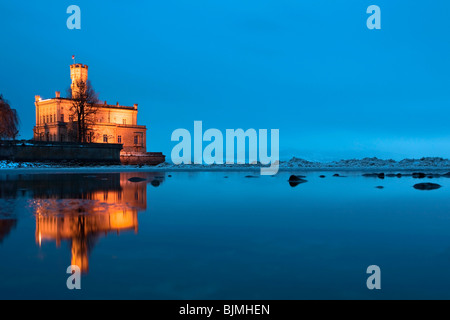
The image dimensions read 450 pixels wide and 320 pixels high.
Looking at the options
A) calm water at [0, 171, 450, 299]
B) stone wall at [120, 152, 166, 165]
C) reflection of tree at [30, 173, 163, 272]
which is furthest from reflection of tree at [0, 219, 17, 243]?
stone wall at [120, 152, 166, 165]

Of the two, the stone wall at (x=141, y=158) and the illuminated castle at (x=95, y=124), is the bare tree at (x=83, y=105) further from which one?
the illuminated castle at (x=95, y=124)

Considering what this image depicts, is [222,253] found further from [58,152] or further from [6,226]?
[58,152]

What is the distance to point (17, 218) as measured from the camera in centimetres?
714

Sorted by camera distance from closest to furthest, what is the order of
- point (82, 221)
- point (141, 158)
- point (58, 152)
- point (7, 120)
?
point (82, 221) → point (7, 120) → point (58, 152) → point (141, 158)

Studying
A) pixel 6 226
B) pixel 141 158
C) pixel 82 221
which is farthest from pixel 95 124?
pixel 6 226

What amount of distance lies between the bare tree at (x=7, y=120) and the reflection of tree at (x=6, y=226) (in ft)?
140

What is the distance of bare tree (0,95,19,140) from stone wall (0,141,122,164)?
1120mm

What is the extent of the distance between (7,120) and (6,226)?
4372cm

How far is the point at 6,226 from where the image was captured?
6.30 m

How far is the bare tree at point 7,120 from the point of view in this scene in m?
45.0

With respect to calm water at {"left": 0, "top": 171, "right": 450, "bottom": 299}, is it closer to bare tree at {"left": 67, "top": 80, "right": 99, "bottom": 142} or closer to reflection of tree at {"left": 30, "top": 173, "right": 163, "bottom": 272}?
reflection of tree at {"left": 30, "top": 173, "right": 163, "bottom": 272}
